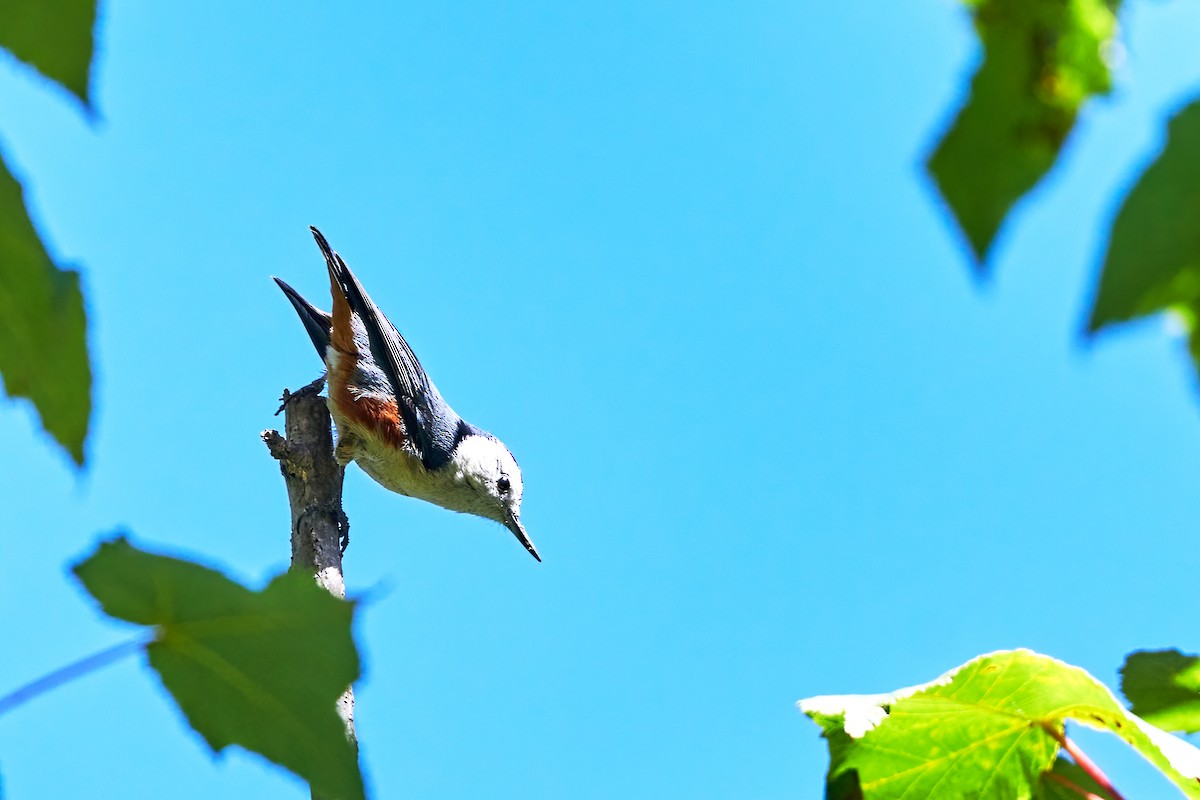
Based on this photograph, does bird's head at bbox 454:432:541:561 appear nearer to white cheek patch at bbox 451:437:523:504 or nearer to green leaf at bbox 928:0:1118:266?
white cheek patch at bbox 451:437:523:504

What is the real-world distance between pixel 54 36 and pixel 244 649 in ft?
1.54

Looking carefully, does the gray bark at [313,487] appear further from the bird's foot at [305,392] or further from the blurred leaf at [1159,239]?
the blurred leaf at [1159,239]

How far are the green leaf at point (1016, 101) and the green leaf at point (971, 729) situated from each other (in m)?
1.07

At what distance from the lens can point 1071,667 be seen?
1.36m

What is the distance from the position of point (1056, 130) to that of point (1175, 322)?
11cm

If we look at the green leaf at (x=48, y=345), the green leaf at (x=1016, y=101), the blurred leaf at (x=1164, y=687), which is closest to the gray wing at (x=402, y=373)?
the blurred leaf at (x=1164, y=687)

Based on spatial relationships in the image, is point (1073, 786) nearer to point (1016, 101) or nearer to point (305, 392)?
point (1016, 101)

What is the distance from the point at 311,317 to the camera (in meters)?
6.22

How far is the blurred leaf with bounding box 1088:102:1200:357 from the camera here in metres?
0.37

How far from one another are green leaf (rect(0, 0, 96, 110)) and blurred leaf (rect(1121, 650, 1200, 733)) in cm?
140

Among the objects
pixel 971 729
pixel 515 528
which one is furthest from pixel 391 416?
pixel 971 729

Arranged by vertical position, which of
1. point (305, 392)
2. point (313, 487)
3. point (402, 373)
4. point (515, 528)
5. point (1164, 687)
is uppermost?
point (402, 373)

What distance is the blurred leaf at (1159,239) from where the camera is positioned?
37 cm

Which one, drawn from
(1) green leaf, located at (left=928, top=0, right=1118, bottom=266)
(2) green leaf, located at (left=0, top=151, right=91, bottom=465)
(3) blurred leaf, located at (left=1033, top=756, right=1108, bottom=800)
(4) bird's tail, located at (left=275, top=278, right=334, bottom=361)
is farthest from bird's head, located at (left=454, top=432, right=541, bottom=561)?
(1) green leaf, located at (left=928, top=0, right=1118, bottom=266)
